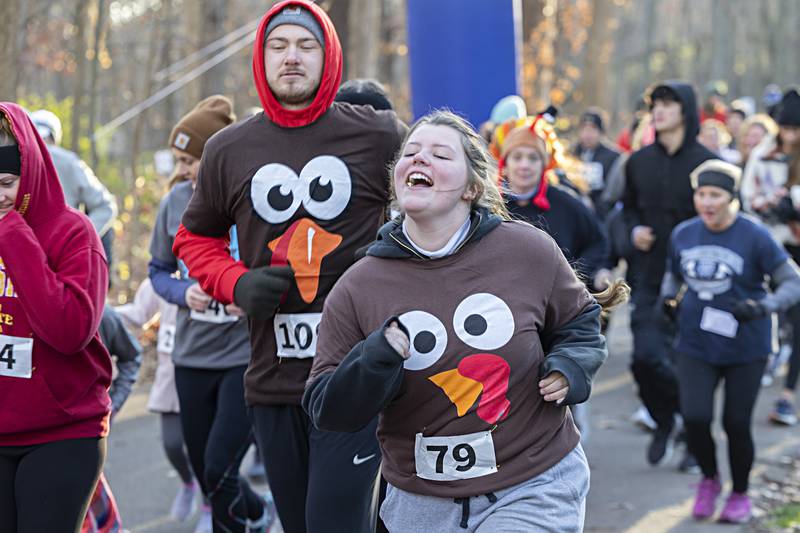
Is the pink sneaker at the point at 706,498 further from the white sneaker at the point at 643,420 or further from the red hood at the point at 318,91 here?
the red hood at the point at 318,91

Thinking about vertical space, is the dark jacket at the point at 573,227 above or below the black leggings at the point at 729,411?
above

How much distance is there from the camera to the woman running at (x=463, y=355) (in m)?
3.46

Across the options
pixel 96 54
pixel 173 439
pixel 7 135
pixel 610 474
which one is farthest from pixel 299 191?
pixel 96 54

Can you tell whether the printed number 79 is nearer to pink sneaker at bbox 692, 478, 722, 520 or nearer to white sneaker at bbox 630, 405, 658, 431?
pink sneaker at bbox 692, 478, 722, 520

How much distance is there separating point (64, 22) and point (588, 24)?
47.2 ft

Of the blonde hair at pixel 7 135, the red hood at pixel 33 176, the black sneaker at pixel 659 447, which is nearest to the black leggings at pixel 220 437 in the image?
the red hood at pixel 33 176

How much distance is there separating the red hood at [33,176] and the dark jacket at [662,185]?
16.5 ft

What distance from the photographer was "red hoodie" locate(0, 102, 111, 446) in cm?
406

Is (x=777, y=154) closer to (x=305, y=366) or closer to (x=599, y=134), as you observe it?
(x=599, y=134)

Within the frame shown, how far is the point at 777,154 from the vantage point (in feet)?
32.7

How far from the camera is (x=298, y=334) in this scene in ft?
14.5

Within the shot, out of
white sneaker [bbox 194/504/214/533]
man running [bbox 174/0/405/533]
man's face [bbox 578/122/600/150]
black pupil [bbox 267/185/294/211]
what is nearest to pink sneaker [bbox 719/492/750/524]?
white sneaker [bbox 194/504/214/533]

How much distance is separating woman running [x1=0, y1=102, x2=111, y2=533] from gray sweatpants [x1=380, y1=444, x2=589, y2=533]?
1209 millimetres

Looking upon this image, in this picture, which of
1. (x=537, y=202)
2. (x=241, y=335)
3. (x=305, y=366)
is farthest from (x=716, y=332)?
(x=305, y=366)
